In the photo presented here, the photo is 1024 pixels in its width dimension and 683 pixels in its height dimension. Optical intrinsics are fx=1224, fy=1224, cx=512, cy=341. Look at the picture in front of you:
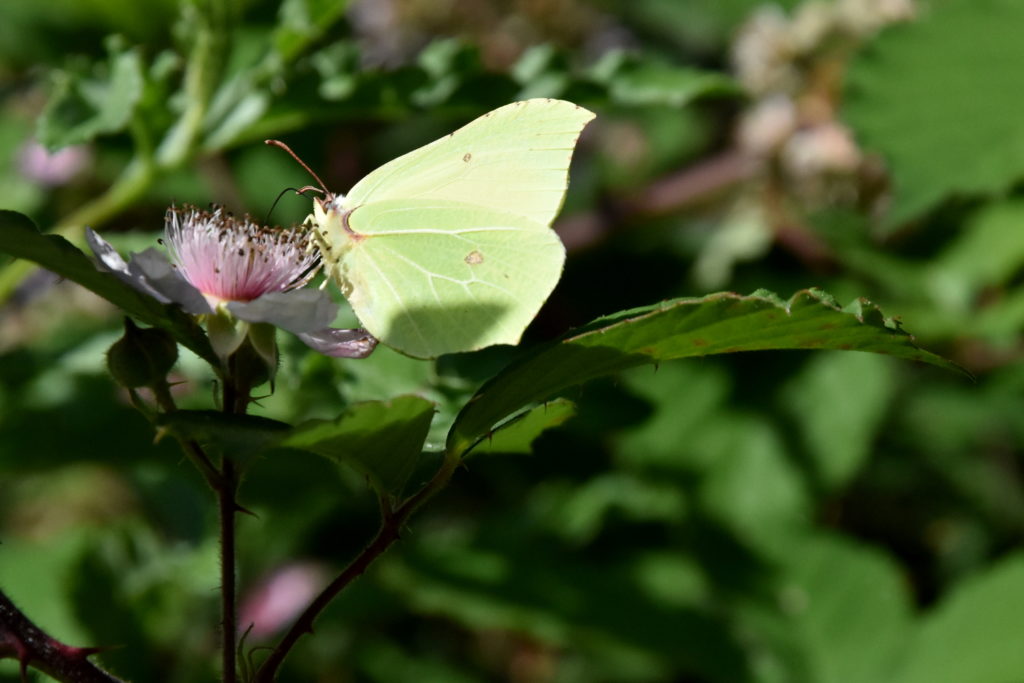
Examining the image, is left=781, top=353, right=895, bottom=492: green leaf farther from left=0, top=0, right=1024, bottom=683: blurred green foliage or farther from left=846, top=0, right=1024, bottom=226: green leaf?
left=846, top=0, right=1024, bottom=226: green leaf

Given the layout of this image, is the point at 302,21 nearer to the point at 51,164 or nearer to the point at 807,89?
the point at 807,89

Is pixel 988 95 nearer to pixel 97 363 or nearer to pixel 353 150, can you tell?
pixel 353 150

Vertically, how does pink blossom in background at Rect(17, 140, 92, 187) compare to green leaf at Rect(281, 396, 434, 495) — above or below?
below

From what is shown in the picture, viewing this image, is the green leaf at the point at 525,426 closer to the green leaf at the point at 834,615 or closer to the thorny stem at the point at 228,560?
the thorny stem at the point at 228,560

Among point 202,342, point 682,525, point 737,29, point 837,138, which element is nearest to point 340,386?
point 202,342

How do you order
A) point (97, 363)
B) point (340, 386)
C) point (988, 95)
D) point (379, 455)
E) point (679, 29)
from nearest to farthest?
point (379, 455) < point (340, 386) < point (97, 363) < point (988, 95) < point (679, 29)

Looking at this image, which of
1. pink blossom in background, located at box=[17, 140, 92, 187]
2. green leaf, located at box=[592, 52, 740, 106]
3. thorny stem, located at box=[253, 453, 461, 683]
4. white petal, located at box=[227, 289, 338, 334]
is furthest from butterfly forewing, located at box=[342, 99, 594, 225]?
pink blossom in background, located at box=[17, 140, 92, 187]
